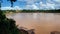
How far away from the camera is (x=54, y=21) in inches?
A: 116

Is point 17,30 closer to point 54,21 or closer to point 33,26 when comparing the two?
point 33,26

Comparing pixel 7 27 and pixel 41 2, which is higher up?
pixel 41 2

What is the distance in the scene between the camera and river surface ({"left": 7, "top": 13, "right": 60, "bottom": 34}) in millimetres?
2936

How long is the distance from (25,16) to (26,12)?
0.05m

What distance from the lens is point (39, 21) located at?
2967 mm

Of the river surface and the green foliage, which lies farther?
the river surface

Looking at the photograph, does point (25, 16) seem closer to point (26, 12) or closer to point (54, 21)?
point (26, 12)

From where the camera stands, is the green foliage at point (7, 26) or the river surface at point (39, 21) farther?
the river surface at point (39, 21)

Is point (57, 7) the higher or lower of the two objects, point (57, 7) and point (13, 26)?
the higher

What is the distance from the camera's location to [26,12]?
9.75 feet

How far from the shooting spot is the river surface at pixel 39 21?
9.63ft

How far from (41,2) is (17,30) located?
472 mm

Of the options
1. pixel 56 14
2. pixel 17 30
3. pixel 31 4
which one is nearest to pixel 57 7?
pixel 56 14

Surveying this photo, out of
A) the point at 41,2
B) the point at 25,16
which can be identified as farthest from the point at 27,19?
the point at 41,2
